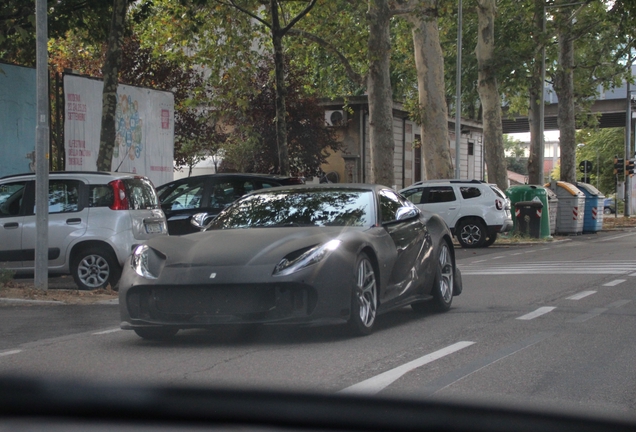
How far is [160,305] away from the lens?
729cm

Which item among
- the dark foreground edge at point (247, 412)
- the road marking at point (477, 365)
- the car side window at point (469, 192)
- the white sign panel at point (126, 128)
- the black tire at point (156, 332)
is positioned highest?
the white sign panel at point (126, 128)

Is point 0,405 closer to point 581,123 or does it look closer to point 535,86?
point 535,86

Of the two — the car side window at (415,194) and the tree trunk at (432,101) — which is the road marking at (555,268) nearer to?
the car side window at (415,194)

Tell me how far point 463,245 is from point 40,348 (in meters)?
18.3

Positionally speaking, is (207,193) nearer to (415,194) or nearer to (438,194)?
(438,194)

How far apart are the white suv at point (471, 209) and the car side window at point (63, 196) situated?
1340 centimetres

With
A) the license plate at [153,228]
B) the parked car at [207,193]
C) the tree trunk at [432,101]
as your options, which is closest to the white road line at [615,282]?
the parked car at [207,193]

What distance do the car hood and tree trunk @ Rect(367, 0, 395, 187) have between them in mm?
17559

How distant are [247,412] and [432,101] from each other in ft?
85.5

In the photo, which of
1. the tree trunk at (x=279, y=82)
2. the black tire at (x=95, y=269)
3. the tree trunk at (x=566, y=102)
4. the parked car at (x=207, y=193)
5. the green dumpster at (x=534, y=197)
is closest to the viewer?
the black tire at (x=95, y=269)

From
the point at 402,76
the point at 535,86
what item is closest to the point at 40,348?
the point at 535,86

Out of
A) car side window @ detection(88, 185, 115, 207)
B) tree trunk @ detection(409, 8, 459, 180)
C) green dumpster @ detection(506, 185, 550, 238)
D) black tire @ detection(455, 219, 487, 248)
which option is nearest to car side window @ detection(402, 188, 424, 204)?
black tire @ detection(455, 219, 487, 248)

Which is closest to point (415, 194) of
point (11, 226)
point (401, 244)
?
point (11, 226)

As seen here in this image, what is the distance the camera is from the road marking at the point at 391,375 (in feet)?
18.0
